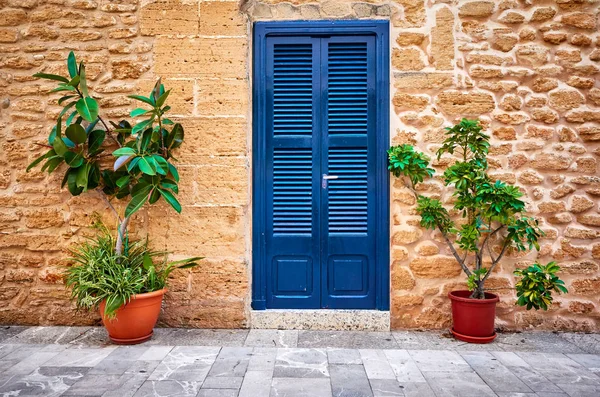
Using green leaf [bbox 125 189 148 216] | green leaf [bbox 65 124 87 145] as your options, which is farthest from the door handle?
green leaf [bbox 65 124 87 145]

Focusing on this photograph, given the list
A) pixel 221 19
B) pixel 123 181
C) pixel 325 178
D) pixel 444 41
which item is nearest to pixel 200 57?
pixel 221 19

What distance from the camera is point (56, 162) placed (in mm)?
3240

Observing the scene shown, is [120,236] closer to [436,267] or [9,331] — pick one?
[9,331]

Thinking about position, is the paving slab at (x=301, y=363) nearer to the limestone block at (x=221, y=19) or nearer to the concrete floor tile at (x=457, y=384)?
the concrete floor tile at (x=457, y=384)

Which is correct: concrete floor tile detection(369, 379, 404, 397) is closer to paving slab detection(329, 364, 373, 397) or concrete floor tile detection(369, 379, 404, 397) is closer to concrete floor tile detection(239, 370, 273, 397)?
paving slab detection(329, 364, 373, 397)

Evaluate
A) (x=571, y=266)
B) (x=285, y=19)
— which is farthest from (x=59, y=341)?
(x=571, y=266)

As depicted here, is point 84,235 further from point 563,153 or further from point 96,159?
point 563,153

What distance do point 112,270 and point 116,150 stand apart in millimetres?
Result: 851

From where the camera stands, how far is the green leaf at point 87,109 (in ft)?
9.75

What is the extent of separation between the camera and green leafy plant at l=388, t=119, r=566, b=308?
3100 millimetres

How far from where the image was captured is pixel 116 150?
301 cm

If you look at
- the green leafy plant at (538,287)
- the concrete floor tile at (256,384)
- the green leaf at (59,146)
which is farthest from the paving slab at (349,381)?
the green leaf at (59,146)

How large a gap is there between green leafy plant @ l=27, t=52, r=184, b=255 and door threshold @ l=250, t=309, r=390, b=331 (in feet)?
3.80

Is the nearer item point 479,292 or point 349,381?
point 349,381
